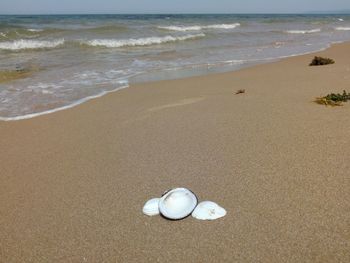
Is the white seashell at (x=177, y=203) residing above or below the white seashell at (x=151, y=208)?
above

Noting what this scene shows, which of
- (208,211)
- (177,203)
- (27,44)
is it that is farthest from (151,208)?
(27,44)

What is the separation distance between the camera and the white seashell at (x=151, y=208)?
7.55ft

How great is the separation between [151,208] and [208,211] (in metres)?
0.36

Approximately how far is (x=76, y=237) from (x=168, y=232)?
0.54 metres

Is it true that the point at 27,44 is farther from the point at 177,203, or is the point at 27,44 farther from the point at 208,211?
the point at 208,211

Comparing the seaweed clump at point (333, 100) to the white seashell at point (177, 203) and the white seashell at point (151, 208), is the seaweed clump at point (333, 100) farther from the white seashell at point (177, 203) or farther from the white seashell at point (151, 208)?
the white seashell at point (151, 208)

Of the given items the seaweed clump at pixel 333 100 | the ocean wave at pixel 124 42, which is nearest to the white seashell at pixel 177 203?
the seaweed clump at pixel 333 100

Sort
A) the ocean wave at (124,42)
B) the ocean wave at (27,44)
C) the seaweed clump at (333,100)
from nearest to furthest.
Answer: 1. the seaweed clump at (333,100)
2. the ocean wave at (27,44)
3. the ocean wave at (124,42)

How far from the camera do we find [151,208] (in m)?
2.33

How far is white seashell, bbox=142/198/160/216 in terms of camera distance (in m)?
2.30

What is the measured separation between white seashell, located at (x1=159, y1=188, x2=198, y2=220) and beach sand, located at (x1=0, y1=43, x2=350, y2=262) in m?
0.05

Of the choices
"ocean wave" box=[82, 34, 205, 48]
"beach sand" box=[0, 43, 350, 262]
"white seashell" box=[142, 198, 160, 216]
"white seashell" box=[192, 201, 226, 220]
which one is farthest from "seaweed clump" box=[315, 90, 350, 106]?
"ocean wave" box=[82, 34, 205, 48]

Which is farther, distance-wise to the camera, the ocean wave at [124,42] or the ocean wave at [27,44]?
the ocean wave at [124,42]

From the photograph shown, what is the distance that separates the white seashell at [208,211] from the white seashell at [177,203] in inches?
1.4
